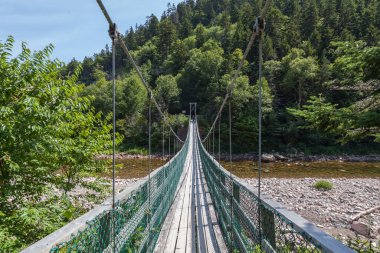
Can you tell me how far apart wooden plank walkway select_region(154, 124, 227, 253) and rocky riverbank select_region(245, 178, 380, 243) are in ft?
4.05

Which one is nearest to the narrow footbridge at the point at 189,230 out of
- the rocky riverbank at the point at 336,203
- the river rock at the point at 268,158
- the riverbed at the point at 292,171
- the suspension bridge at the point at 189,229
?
the suspension bridge at the point at 189,229

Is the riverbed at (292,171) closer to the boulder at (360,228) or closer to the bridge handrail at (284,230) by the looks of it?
the boulder at (360,228)

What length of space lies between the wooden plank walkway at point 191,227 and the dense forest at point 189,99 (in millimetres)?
906

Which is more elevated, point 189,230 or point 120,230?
point 120,230

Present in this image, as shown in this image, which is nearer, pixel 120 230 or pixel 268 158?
pixel 120 230

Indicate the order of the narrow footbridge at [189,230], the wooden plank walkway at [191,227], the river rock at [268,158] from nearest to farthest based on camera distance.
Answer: the narrow footbridge at [189,230], the wooden plank walkway at [191,227], the river rock at [268,158]

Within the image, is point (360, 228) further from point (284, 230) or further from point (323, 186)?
point (284, 230)

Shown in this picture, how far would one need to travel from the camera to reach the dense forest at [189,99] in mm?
2402

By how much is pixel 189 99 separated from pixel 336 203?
90.0 feet

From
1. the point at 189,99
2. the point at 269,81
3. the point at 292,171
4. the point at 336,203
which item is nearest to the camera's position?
the point at 336,203

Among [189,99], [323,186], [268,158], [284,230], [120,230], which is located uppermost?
[189,99]

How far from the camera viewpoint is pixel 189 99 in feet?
112

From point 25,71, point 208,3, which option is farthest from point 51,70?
point 208,3

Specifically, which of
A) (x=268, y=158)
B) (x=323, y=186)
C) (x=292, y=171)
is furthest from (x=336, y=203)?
(x=268, y=158)
